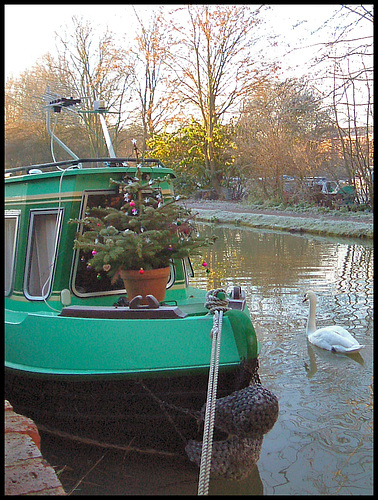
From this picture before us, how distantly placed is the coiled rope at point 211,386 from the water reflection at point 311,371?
87 cm

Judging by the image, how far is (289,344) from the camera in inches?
287

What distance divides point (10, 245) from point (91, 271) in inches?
44.0

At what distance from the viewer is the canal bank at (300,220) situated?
17625mm

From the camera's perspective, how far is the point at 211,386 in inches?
156

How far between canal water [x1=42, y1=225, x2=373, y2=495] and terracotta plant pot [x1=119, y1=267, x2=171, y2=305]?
132cm

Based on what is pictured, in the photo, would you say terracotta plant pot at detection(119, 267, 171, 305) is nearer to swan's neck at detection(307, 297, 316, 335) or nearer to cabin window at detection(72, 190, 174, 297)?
cabin window at detection(72, 190, 174, 297)

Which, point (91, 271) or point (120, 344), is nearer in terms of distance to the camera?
point (120, 344)

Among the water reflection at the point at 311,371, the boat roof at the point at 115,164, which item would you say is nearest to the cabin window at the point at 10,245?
the boat roof at the point at 115,164

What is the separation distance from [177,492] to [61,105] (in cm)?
464

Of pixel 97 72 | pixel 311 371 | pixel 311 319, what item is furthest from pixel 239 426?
pixel 97 72

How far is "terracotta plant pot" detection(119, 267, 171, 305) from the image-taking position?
4820mm

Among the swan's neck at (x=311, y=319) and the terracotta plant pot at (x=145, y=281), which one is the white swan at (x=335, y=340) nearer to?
the swan's neck at (x=311, y=319)

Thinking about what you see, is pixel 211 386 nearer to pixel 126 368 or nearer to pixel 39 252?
pixel 126 368

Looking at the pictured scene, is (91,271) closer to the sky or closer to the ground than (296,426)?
closer to the sky
